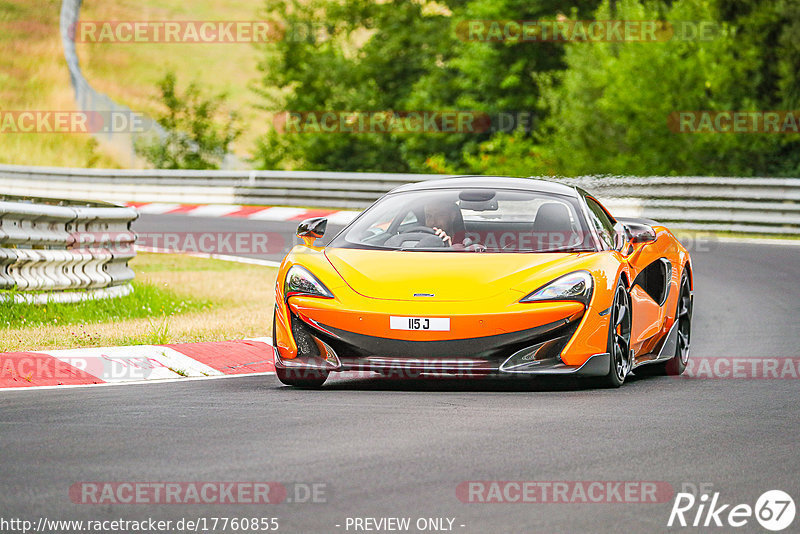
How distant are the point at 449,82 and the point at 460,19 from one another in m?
2.48

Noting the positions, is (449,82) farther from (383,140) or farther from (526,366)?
(526,366)

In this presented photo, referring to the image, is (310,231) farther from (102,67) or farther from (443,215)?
(102,67)

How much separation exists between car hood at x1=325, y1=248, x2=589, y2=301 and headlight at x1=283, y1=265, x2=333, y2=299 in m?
0.16

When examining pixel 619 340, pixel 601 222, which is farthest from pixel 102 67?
pixel 619 340

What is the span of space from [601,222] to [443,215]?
110 centimetres

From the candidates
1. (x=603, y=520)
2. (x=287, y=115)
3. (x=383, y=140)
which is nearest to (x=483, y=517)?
(x=603, y=520)

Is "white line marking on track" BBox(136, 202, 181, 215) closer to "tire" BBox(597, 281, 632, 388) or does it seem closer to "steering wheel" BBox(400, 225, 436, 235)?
"steering wheel" BBox(400, 225, 436, 235)

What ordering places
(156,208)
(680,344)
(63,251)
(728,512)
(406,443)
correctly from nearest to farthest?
(728,512) → (406,443) → (680,344) → (63,251) → (156,208)

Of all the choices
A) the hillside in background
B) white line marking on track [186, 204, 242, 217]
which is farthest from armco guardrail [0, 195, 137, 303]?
the hillside in background

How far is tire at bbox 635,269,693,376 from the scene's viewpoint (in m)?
10.4

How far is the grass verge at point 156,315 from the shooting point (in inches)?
429

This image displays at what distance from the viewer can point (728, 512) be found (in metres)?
5.55

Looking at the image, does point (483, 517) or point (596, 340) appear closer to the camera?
point (483, 517)

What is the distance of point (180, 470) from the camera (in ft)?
20.0
